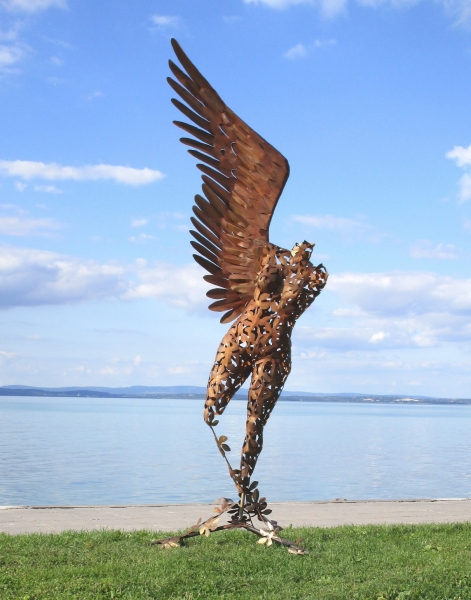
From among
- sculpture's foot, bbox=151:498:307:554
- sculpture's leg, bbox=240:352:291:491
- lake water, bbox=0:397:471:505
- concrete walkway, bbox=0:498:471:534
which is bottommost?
lake water, bbox=0:397:471:505

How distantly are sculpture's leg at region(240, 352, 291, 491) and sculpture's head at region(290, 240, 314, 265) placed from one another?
91 cm

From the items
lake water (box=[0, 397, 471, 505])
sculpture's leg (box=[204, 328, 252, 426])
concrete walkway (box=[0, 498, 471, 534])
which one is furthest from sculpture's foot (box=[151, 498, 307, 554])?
lake water (box=[0, 397, 471, 505])

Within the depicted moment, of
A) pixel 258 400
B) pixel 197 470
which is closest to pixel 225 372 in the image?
pixel 258 400

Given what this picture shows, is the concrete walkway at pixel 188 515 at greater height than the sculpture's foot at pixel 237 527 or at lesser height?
lesser

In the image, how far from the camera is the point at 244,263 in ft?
24.8

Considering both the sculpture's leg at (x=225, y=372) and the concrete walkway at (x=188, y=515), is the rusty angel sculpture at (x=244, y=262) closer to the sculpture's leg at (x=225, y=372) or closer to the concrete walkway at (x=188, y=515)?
the sculpture's leg at (x=225, y=372)

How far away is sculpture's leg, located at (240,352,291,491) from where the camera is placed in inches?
281

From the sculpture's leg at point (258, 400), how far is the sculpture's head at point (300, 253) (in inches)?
35.9

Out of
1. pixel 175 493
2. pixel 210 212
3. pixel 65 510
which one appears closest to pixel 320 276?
pixel 210 212

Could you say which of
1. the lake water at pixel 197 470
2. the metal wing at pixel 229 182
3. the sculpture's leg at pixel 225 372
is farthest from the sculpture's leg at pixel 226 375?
the lake water at pixel 197 470

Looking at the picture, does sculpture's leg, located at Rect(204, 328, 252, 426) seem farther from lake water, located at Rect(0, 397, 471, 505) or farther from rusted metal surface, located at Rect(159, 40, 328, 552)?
lake water, located at Rect(0, 397, 471, 505)

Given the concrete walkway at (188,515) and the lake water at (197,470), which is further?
the lake water at (197,470)

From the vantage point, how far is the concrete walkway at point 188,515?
8.66 m

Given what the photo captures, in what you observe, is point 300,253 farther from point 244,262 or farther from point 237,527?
point 237,527
